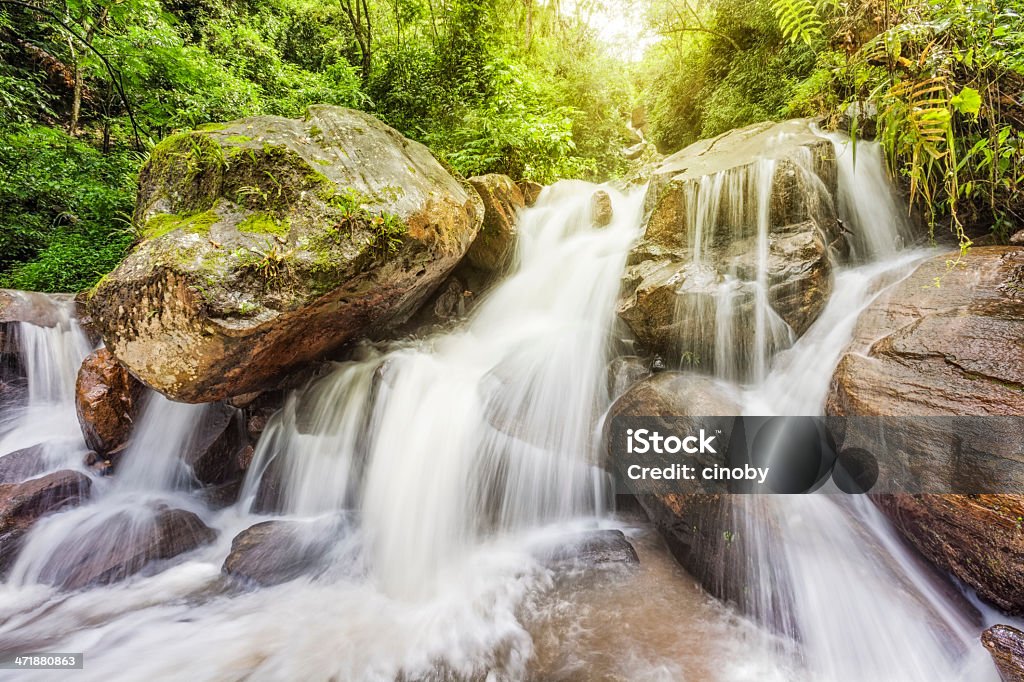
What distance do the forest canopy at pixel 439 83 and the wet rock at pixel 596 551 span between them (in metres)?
3.23

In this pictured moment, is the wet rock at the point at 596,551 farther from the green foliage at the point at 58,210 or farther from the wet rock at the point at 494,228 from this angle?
the green foliage at the point at 58,210

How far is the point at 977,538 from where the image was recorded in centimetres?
196

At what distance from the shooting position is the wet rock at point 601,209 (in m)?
6.23

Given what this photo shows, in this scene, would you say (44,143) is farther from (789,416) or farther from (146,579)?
(789,416)

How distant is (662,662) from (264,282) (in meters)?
3.74

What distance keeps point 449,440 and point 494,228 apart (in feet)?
10.7

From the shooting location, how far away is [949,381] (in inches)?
86.8

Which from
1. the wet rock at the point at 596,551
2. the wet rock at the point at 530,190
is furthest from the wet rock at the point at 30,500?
the wet rock at the point at 530,190

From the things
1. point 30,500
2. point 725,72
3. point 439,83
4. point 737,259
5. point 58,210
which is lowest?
point 30,500

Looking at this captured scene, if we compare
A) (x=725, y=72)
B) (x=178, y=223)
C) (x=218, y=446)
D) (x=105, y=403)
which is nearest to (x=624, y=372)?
(x=178, y=223)

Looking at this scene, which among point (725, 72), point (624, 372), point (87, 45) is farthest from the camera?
point (725, 72)

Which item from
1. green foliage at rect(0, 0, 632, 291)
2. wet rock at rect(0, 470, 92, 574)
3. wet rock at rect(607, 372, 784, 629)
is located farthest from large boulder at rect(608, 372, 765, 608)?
wet rock at rect(0, 470, 92, 574)

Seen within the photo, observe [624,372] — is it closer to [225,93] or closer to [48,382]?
[48,382]

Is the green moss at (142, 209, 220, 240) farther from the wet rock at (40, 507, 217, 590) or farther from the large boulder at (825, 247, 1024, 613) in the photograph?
the large boulder at (825, 247, 1024, 613)
